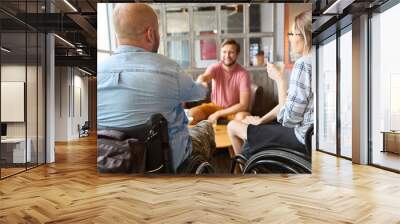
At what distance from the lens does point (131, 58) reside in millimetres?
5820

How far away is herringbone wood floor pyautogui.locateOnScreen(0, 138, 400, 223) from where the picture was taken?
3.99 m

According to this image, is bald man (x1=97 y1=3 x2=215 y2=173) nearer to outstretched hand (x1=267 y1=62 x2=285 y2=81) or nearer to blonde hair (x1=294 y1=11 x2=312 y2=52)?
outstretched hand (x1=267 y1=62 x2=285 y2=81)

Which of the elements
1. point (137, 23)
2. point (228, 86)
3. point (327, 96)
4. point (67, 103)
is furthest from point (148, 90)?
point (67, 103)

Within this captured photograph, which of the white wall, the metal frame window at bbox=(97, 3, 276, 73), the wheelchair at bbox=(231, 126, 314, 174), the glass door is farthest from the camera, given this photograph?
the white wall

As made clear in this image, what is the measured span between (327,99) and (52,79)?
21.8ft

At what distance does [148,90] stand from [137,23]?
3.22 ft

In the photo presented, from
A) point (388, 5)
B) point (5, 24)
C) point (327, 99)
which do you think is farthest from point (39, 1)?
point (327, 99)

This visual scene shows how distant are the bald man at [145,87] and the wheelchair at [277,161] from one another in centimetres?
Result: 54

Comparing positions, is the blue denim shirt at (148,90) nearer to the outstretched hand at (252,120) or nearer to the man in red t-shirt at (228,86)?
the man in red t-shirt at (228,86)

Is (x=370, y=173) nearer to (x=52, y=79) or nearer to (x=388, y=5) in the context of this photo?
(x=388, y=5)

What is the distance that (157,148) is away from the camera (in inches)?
232

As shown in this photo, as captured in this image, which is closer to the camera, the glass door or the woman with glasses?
the woman with glasses

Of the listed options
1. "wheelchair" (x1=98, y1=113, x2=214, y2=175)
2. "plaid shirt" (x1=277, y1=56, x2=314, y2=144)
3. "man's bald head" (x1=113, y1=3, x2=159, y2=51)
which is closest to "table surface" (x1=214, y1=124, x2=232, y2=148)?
"wheelchair" (x1=98, y1=113, x2=214, y2=175)

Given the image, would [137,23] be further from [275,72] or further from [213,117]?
[275,72]
